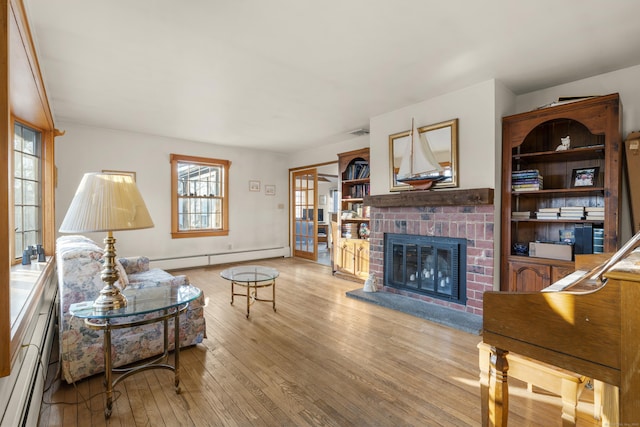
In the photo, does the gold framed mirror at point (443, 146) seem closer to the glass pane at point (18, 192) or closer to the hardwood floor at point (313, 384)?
the hardwood floor at point (313, 384)

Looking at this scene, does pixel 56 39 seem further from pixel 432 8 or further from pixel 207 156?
pixel 207 156

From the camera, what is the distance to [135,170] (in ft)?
16.6

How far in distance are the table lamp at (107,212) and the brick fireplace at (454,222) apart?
281 centimetres

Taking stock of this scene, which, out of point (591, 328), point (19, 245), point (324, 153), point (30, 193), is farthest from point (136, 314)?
point (324, 153)

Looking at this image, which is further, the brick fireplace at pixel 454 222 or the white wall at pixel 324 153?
the white wall at pixel 324 153

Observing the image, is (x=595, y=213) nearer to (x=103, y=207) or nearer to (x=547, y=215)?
(x=547, y=215)

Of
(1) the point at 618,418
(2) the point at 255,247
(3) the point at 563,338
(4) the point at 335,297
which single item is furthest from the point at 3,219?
(2) the point at 255,247

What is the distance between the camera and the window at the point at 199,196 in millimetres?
5512

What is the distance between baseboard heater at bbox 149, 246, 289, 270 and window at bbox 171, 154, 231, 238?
419 millimetres

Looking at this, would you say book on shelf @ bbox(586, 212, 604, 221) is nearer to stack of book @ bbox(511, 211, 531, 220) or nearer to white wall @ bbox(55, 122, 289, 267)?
stack of book @ bbox(511, 211, 531, 220)

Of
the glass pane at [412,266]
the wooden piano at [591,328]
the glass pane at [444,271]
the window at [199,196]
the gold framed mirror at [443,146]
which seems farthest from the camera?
the window at [199,196]

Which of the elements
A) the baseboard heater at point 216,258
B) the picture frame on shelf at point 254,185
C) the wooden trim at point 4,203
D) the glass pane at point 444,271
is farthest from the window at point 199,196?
the wooden trim at point 4,203

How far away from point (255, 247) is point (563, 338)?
6089mm

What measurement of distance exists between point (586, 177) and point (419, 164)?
5.08 feet
